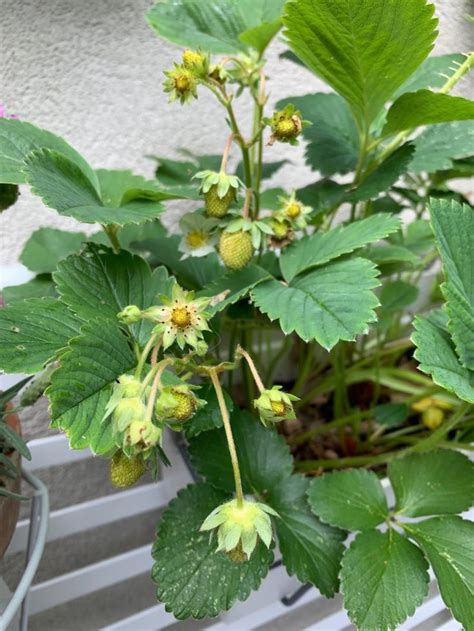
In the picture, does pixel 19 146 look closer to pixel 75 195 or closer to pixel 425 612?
pixel 75 195

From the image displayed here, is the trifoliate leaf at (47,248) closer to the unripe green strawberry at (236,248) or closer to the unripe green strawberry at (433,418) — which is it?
the unripe green strawberry at (236,248)

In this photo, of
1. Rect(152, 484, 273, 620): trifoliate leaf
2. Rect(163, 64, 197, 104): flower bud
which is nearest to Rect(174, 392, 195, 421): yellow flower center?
Rect(152, 484, 273, 620): trifoliate leaf

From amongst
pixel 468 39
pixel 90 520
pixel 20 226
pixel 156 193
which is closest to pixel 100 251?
pixel 156 193

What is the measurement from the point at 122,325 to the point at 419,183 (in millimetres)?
465

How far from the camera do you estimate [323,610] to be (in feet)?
2.46

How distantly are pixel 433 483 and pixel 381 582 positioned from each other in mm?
102

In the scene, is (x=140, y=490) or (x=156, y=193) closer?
(x=156, y=193)

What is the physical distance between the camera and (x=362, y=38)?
381 mm

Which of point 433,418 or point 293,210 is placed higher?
point 293,210

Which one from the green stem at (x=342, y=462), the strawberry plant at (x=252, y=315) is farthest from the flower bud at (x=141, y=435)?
the green stem at (x=342, y=462)

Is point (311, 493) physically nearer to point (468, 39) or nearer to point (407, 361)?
point (407, 361)

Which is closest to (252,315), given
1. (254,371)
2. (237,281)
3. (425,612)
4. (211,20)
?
(237,281)

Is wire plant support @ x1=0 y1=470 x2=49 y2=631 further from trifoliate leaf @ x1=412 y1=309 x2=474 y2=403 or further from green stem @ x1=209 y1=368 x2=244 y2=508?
trifoliate leaf @ x1=412 y1=309 x2=474 y2=403

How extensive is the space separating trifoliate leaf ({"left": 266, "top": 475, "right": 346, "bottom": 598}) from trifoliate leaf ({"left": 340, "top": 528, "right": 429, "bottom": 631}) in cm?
3
